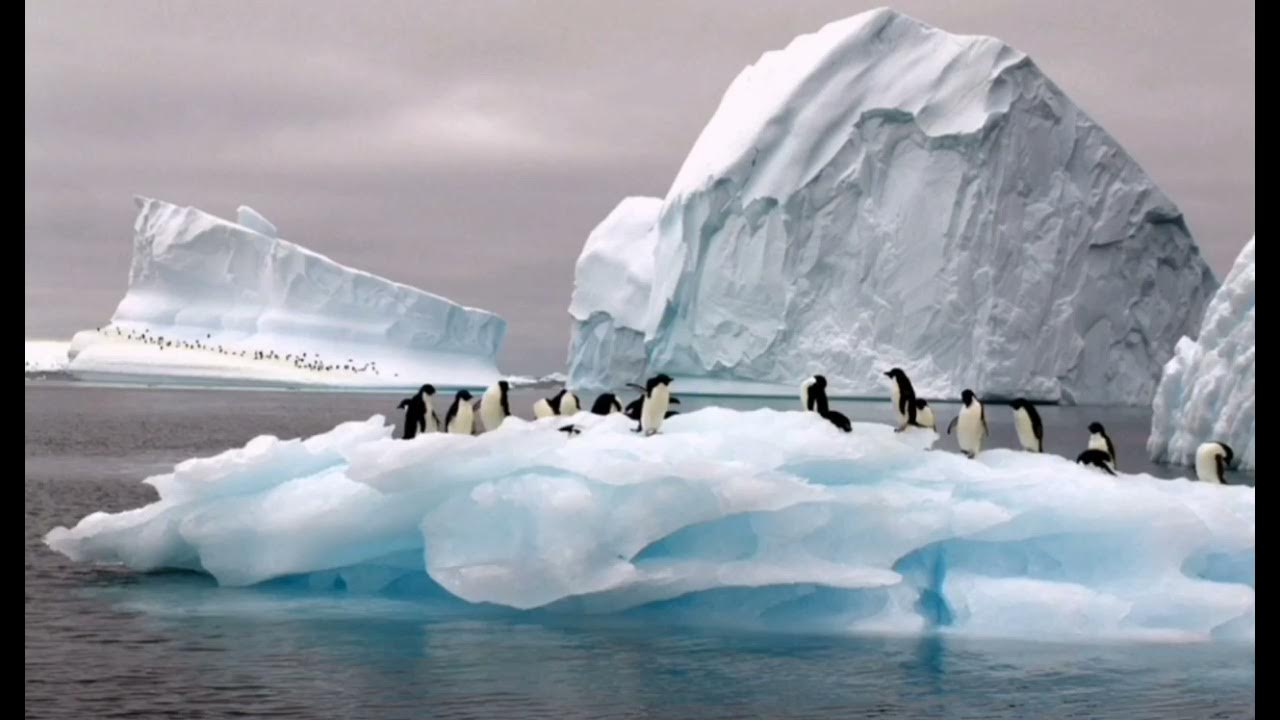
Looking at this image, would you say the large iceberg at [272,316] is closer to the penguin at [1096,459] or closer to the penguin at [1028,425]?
the penguin at [1028,425]

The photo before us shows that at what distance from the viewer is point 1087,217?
43438mm

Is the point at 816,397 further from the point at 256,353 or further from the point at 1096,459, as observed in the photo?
the point at 256,353

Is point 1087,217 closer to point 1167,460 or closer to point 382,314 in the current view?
point 1167,460

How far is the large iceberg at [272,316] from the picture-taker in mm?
71500

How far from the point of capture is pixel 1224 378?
21.1 metres

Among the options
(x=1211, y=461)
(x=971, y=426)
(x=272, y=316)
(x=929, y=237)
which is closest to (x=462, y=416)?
(x=971, y=426)

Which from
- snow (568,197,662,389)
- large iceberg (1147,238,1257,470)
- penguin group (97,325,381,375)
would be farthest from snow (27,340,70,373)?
large iceberg (1147,238,1257,470)

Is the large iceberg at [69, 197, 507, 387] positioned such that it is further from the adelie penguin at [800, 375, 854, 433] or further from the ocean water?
the ocean water

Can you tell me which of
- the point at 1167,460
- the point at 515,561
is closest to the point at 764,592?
the point at 515,561

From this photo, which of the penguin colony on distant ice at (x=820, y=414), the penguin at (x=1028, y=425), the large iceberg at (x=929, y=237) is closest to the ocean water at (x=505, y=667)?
the penguin colony on distant ice at (x=820, y=414)

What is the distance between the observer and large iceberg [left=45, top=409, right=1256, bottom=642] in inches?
349

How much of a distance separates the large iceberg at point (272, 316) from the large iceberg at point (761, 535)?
2488 inches

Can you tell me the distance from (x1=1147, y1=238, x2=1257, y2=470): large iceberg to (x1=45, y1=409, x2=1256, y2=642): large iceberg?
36.9 feet
